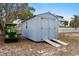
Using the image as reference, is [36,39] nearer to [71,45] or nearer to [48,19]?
[48,19]

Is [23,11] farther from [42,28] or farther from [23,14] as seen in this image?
[42,28]

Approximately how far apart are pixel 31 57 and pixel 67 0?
1451mm

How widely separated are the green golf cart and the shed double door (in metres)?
0.72

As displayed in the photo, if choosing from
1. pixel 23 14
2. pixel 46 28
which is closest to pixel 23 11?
pixel 23 14

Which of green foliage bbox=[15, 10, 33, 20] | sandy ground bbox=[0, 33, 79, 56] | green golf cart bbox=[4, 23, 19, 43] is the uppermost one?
green foliage bbox=[15, 10, 33, 20]

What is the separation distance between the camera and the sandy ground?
360 centimetres

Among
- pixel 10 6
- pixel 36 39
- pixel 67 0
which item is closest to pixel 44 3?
pixel 67 0

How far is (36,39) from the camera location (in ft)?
14.2

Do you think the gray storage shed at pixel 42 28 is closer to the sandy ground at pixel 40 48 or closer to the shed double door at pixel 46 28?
the shed double door at pixel 46 28

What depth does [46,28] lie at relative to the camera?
4.34 metres

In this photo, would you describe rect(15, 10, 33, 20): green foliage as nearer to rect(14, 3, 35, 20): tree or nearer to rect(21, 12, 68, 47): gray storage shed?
rect(14, 3, 35, 20): tree

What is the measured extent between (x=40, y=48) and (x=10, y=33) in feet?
2.85

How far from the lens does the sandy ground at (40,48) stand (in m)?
3.60

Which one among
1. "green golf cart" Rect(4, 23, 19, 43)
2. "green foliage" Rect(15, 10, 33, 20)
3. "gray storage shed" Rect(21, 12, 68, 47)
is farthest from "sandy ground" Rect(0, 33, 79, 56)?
"green foliage" Rect(15, 10, 33, 20)
